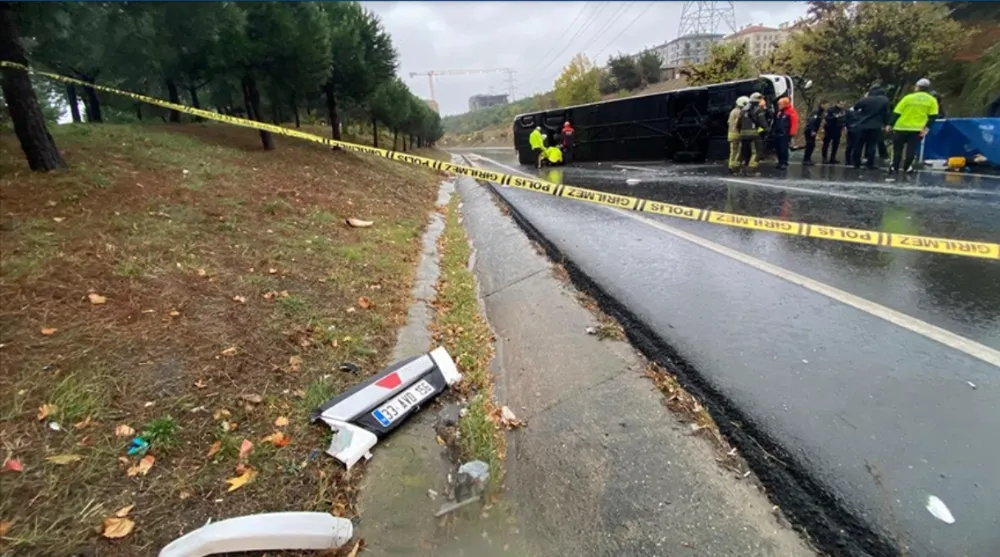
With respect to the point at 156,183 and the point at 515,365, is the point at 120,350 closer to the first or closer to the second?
the point at 515,365

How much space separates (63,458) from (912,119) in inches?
558

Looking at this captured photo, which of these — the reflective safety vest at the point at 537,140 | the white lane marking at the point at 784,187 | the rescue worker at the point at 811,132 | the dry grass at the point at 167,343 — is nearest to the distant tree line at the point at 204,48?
the dry grass at the point at 167,343

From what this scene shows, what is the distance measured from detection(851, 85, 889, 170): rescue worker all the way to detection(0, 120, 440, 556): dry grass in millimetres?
11300

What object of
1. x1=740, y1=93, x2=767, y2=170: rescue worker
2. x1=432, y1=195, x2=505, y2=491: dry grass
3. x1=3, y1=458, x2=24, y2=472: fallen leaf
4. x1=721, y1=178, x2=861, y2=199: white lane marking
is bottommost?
x1=432, y1=195, x2=505, y2=491: dry grass

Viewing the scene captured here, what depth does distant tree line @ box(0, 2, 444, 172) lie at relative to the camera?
825cm

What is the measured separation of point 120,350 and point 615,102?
19629 millimetres

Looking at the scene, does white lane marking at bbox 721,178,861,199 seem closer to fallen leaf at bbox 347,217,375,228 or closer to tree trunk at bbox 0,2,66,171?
fallen leaf at bbox 347,217,375,228

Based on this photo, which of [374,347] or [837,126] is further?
[837,126]

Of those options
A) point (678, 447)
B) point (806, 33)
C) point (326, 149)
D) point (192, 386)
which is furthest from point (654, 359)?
point (806, 33)

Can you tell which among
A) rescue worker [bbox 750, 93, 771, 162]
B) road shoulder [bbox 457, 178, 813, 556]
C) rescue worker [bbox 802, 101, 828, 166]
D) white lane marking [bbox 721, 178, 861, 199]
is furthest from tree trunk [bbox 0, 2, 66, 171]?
rescue worker [bbox 802, 101, 828, 166]

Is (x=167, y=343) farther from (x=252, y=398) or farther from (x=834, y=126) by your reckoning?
(x=834, y=126)

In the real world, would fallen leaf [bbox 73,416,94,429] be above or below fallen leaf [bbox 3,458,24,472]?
above

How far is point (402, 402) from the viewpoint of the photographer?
3.46 meters

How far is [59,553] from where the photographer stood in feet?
7.09
